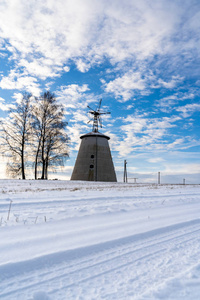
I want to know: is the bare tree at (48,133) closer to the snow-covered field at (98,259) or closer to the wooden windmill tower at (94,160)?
the wooden windmill tower at (94,160)

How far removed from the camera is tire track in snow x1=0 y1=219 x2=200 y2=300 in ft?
5.08

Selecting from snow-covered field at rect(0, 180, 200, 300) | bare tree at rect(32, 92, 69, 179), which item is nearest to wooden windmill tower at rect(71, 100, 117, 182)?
bare tree at rect(32, 92, 69, 179)

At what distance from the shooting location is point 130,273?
180 centimetres

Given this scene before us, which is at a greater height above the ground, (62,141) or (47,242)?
(62,141)

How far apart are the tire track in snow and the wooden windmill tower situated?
24.0 metres

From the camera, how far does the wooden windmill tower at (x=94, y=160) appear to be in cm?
2672

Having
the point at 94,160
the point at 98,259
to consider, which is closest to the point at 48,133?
the point at 94,160

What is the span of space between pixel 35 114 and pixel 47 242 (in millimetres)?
21053

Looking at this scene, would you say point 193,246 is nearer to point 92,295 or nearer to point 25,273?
point 92,295

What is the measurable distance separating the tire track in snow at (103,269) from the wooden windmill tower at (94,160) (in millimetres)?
24044

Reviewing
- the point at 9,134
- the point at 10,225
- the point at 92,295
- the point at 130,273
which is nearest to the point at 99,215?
the point at 10,225

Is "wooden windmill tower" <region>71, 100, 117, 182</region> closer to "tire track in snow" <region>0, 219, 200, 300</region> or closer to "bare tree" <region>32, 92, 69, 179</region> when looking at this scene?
"bare tree" <region>32, 92, 69, 179</region>

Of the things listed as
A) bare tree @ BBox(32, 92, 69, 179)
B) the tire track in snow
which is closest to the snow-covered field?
the tire track in snow

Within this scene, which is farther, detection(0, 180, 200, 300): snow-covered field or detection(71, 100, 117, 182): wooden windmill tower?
detection(71, 100, 117, 182): wooden windmill tower
